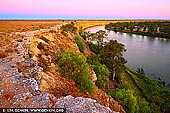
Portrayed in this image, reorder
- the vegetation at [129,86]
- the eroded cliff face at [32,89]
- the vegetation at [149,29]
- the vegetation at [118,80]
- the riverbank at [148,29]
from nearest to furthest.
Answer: the eroded cliff face at [32,89]
the vegetation at [118,80]
the vegetation at [129,86]
the riverbank at [148,29]
the vegetation at [149,29]

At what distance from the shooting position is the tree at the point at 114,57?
35881 mm

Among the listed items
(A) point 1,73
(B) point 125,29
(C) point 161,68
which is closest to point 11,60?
(A) point 1,73

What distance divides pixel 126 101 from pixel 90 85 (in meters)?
6.42

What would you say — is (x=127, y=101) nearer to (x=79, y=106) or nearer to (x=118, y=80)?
(x=118, y=80)

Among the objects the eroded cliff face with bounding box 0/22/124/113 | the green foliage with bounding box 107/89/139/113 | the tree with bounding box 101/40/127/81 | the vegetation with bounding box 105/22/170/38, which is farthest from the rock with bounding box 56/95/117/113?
the vegetation with bounding box 105/22/170/38

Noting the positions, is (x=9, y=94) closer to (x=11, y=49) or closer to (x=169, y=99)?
(x=11, y=49)

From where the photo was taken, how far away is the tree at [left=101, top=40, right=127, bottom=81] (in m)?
35.9

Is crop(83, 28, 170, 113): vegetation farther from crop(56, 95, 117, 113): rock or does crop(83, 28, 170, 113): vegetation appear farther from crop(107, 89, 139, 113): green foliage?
crop(56, 95, 117, 113): rock

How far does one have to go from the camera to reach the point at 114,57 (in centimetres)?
3778

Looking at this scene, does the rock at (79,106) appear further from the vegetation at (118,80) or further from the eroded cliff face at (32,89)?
the vegetation at (118,80)

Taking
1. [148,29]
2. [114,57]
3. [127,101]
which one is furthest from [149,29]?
[127,101]

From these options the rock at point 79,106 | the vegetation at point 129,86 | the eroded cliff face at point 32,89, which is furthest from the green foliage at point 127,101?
the rock at point 79,106

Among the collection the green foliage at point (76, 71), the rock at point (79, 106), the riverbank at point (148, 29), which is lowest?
the riverbank at point (148, 29)

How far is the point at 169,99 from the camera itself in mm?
30062
